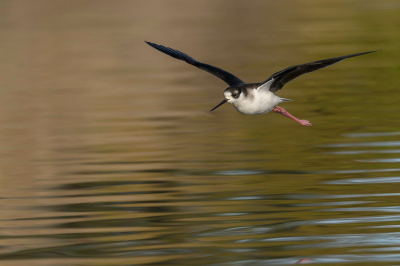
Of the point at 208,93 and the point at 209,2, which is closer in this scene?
the point at 208,93

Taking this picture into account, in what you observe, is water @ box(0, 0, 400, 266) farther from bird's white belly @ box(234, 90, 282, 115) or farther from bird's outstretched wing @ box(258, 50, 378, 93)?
bird's outstretched wing @ box(258, 50, 378, 93)

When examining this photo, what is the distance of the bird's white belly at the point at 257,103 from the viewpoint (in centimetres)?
845

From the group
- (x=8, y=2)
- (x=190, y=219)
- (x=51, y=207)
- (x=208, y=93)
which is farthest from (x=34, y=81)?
(x=8, y=2)

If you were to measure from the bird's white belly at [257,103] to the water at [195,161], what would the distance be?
1.25 meters

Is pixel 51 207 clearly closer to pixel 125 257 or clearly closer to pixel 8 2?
pixel 125 257

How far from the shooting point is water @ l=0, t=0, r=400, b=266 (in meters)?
7.79

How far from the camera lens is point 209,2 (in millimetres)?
44844

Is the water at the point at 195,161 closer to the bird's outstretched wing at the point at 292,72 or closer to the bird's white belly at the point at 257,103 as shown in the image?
the bird's white belly at the point at 257,103

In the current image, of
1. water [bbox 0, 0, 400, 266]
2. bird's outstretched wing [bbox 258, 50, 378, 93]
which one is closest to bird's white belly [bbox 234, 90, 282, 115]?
bird's outstretched wing [bbox 258, 50, 378, 93]

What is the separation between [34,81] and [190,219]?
45.6 ft

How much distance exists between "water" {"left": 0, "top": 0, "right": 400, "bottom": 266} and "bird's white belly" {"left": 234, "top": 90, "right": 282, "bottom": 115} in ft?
4.12

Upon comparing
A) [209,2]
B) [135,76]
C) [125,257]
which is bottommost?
[125,257]

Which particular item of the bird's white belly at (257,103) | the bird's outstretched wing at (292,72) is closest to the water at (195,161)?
the bird's white belly at (257,103)

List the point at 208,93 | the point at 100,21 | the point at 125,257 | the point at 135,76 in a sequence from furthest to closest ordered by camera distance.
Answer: the point at 100,21, the point at 135,76, the point at 208,93, the point at 125,257
